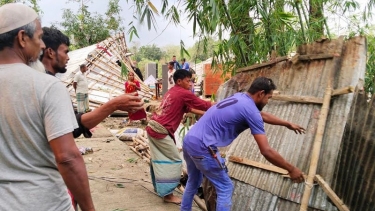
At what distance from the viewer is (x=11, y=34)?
57.6 inches

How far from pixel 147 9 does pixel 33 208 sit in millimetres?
2769

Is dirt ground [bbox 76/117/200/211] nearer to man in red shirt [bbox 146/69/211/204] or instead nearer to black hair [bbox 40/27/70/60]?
man in red shirt [bbox 146/69/211/204]

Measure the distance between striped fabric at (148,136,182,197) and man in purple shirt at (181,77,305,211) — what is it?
2.77 ft

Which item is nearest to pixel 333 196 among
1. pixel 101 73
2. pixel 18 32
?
pixel 18 32

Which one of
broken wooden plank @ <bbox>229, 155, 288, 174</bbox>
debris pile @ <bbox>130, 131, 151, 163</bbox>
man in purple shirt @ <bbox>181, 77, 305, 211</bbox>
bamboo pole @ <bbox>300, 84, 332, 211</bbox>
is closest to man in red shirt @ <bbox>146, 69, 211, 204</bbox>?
broken wooden plank @ <bbox>229, 155, 288, 174</bbox>

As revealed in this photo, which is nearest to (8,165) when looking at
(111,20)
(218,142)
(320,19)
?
(218,142)

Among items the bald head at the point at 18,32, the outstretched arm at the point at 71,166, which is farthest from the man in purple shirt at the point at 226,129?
the bald head at the point at 18,32

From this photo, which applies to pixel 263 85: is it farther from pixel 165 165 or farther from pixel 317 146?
pixel 165 165

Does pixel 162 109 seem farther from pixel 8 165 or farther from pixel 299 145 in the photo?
pixel 8 165

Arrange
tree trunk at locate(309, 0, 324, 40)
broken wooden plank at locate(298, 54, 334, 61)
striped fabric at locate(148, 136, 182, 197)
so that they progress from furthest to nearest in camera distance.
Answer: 1. tree trunk at locate(309, 0, 324, 40)
2. striped fabric at locate(148, 136, 182, 197)
3. broken wooden plank at locate(298, 54, 334, 61)

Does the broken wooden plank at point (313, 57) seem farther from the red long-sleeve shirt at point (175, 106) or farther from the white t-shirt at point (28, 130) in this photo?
the white t-shirt at point (28, 130)

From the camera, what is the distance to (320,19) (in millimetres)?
4797

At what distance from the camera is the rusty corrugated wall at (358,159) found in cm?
269

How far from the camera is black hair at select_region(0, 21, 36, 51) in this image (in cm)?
146
